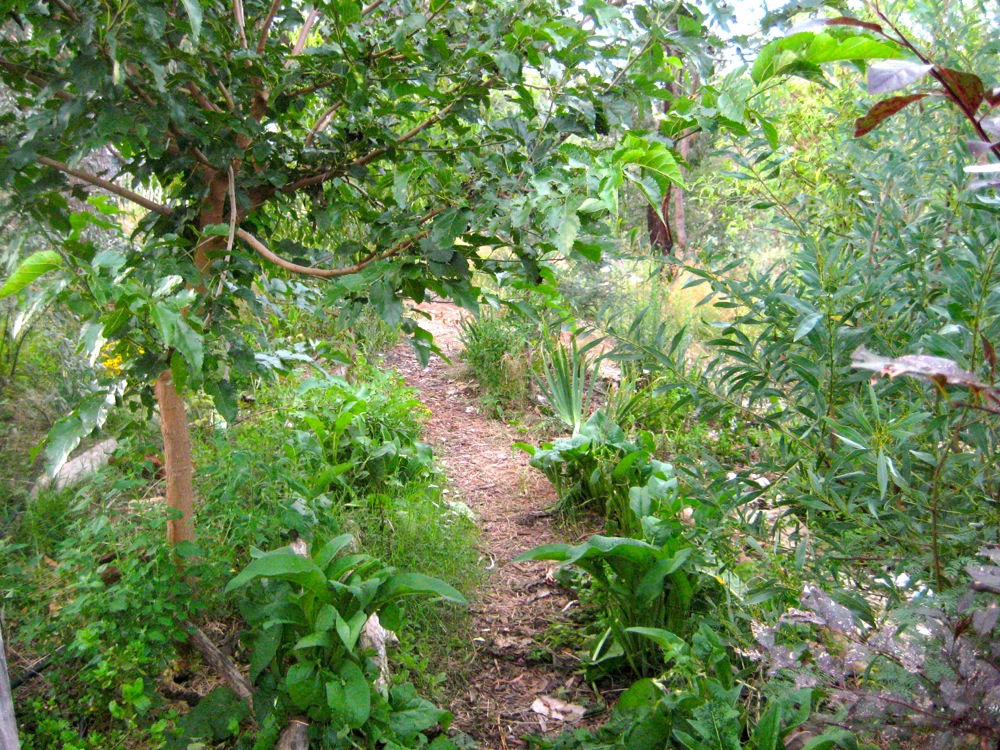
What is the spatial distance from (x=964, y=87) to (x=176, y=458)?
212 centimetres

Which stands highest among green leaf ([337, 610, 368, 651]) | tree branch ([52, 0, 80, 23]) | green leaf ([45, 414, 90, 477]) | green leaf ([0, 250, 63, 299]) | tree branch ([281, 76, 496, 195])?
tree branch ([52, 0, 80, 23])

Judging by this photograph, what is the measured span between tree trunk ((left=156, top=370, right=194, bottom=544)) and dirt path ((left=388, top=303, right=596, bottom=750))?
1031 mm

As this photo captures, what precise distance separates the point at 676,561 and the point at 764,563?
1.05ft

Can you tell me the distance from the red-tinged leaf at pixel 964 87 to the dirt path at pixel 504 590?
2116mm

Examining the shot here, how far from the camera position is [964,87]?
0.82m

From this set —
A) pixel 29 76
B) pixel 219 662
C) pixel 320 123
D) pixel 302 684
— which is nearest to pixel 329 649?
A: pixel 302 684

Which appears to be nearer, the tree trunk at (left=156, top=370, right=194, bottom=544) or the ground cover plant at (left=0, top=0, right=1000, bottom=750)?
the ground cover plant at (left=0, top=0, right=1000, bottom=750)

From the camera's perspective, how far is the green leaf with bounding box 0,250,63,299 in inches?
48.8

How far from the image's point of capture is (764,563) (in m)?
2.08

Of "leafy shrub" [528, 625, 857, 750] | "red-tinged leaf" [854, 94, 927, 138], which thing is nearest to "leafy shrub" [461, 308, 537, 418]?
→ "leafy shrub" [528, 625, 857, 750]

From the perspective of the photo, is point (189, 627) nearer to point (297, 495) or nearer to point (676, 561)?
point (297, 495)

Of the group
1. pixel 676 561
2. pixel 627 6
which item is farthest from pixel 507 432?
pixel 627 6

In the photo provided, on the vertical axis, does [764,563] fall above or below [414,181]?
below

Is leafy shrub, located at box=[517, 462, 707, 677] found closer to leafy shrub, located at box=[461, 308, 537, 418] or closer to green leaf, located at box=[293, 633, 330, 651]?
green leaf, located at box=[293, 633, 330, 651]
